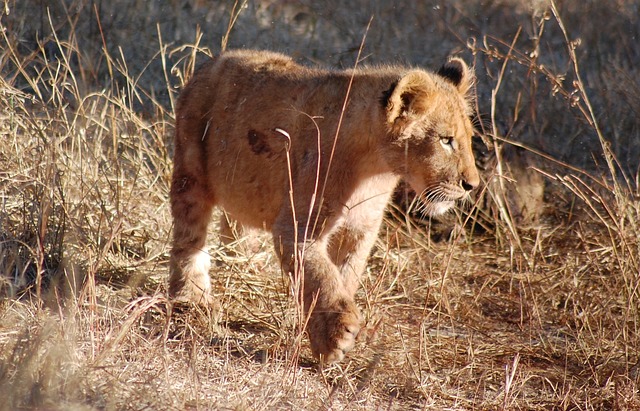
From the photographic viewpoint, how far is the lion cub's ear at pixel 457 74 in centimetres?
534

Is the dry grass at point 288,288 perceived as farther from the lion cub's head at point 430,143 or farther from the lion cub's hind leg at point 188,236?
the lion cub's head at point 430,143

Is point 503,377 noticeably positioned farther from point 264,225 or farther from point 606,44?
point 606,44

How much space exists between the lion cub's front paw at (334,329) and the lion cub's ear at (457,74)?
1.52 metres

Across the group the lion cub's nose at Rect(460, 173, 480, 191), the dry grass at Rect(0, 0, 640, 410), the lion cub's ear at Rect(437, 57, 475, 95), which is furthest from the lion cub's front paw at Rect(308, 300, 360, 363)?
the lion cub's ear at Rect(437, 57, 475, 95)

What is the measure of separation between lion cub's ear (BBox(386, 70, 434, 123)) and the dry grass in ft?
1.85

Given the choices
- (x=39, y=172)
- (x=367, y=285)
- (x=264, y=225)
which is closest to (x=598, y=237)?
(x=367, y=285)

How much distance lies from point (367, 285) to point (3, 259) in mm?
2349

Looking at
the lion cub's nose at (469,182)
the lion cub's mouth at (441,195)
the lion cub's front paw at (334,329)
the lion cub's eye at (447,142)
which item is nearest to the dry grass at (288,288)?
the lion cub's front paw at (334,329)

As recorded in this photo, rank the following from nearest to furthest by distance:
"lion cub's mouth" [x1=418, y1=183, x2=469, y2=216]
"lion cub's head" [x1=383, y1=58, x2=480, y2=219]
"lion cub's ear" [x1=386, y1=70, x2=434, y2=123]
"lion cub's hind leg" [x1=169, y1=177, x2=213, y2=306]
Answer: "lion cub's ear" [x1=386, y1=70, x2=434, y2=123] < "lion cub's head" [x1=383, y1=58, x2=480, y2=219] < "lion cub's mouth" [x1=418, y1=183, x2=469, y2=216] < "lion cub's hind leg" [x1=169, y1=177, x2=213, y2=306]

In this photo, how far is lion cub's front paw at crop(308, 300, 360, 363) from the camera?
440cm

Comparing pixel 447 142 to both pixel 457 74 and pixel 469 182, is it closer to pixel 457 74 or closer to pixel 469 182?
pixel 469 182

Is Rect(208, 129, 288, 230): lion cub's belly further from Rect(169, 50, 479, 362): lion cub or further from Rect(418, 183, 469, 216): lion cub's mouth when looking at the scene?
Rect(418, 183, 469, 216): lion cub's mouth

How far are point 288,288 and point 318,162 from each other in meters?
0.80

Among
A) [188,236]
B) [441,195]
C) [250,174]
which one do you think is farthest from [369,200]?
[188,236]
